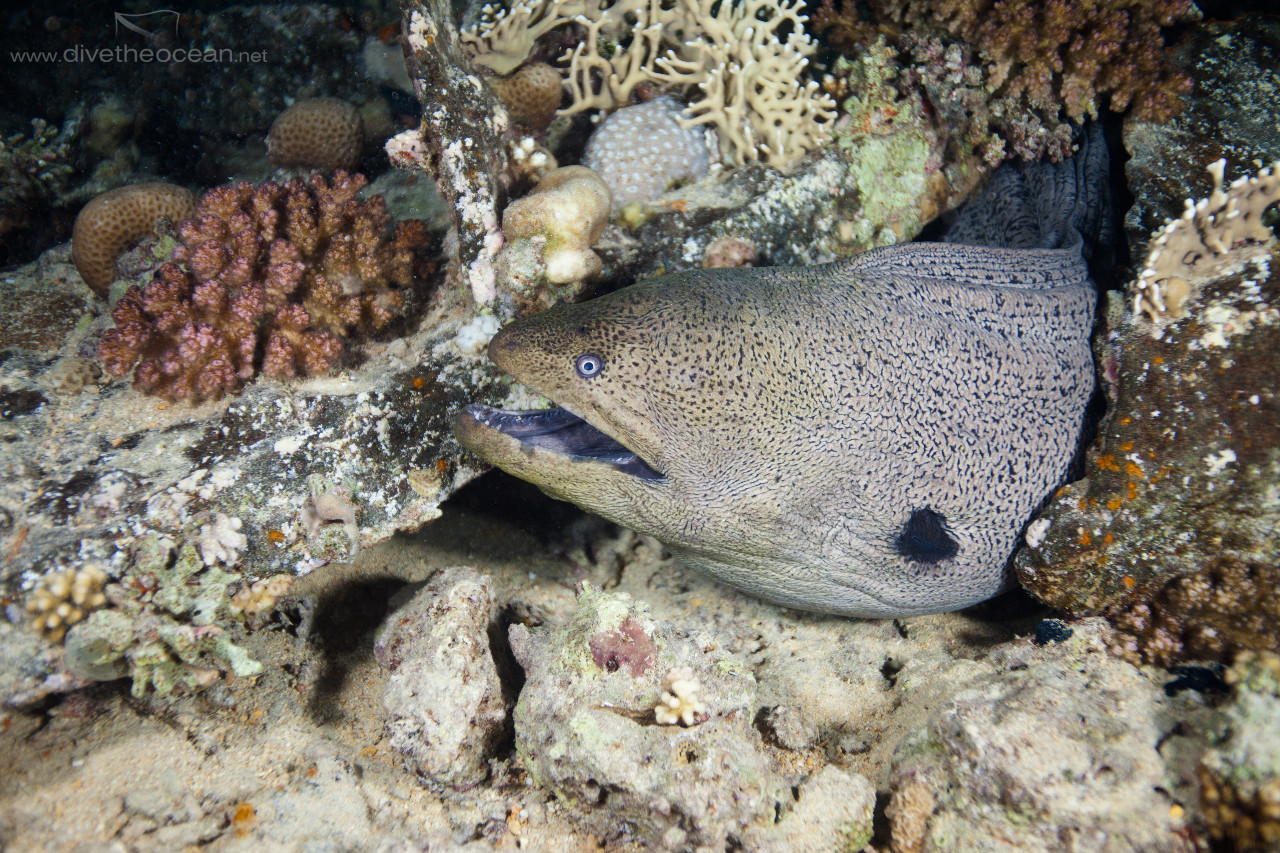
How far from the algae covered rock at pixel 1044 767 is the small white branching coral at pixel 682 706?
0.79m

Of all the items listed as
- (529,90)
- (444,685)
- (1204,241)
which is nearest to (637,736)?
(444,685)

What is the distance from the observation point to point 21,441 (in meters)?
2.48

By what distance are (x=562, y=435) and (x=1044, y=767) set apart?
6.70 feet

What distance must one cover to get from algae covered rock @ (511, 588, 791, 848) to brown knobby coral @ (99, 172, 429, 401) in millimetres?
1731

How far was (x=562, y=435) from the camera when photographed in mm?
2559

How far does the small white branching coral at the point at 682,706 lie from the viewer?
2143 mm

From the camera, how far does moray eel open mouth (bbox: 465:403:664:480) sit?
7.95 ft

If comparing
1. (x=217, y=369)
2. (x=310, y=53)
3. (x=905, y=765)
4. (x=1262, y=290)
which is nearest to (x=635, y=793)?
(x=905, y=765)

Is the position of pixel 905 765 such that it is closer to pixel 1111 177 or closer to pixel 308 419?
pixel 308 419

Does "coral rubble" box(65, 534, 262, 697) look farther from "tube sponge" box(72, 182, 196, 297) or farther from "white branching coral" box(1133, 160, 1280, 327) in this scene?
"white branching coral" box(1133, 160, 1280, 327)

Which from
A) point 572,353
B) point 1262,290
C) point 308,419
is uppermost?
point 1262,290

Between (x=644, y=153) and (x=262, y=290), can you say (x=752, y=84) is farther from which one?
(x=262, y=290)

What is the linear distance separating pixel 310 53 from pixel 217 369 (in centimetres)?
410

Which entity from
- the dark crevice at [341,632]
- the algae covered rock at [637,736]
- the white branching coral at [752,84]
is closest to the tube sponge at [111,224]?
the dark crevice at [341,632]
